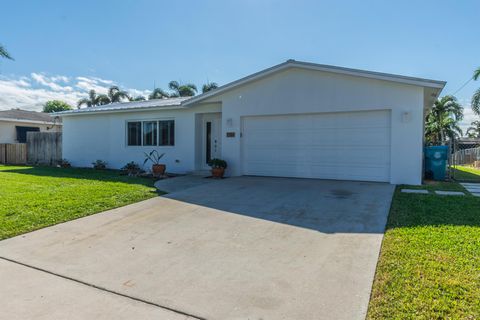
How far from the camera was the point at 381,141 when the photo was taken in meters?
9.56

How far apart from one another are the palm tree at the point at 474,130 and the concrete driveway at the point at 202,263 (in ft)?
140

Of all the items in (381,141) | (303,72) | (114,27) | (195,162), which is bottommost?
(195,162)

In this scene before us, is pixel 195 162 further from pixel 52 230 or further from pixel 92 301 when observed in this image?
pixel 92 301

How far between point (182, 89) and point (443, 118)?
24146 millimetres

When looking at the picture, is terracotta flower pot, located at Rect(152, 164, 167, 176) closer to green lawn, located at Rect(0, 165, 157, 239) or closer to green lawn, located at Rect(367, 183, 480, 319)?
green lawn, located at Rect(0, 165, 157, 239)

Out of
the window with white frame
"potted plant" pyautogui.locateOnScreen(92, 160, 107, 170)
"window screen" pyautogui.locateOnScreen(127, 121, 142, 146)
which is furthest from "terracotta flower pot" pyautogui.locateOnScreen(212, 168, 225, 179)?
"potted plant" pyautogui.locateOnScreen(92, 160, 107, 170)

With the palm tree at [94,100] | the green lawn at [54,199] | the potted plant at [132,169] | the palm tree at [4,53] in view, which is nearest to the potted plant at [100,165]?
the potted plant at [132,169]

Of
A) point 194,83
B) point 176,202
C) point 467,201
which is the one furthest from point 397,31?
point 194,83

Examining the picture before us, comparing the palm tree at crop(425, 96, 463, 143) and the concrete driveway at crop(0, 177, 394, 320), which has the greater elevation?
the palm tree at crop(425, 96, 463, 143)

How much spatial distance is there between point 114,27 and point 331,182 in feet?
35.5

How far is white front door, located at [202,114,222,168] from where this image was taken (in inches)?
500

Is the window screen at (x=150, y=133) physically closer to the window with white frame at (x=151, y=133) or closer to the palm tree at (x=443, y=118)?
the window with white frame at (x=151, y=133)

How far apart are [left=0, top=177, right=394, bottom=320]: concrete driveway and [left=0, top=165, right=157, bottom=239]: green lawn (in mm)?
469

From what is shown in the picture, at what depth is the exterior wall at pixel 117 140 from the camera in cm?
1287
